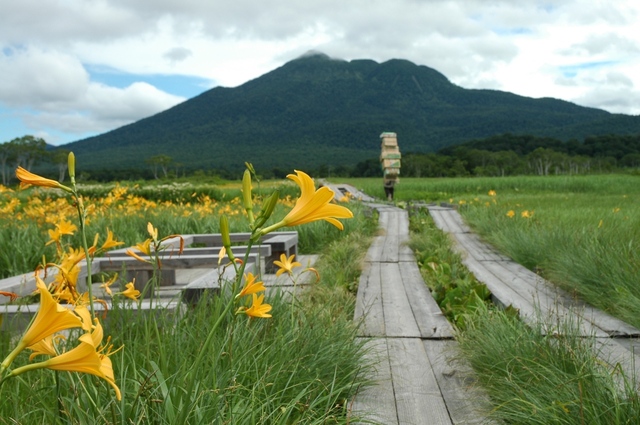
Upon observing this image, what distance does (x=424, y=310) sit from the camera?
11.6 ft

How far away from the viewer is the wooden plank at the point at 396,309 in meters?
3.09

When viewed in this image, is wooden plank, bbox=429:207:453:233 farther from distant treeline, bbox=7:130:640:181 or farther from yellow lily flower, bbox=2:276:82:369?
distant treeline, bbox=7:130:640:181

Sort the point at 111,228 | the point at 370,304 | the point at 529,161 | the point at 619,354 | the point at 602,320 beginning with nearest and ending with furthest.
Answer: the point at 619,354 → the point at 602,320 → the point at 370,304 → the point at 111,228 → the point at 529,161

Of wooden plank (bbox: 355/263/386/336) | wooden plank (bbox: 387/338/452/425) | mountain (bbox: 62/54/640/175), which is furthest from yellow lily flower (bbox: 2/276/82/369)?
mountain (bbox: 62/54/640/175)

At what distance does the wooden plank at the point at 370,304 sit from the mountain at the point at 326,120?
221 ft

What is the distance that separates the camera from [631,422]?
167cm

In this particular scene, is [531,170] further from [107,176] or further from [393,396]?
[393,396]

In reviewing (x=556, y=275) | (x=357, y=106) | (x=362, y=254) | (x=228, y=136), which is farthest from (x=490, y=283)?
(x=357, y=106)

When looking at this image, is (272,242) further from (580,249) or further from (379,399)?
(379,399)

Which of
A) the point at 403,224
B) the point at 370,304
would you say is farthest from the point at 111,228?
the point at 403,224

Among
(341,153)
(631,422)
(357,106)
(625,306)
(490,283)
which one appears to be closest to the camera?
(631,422)

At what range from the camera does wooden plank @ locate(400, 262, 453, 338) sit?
307 cm

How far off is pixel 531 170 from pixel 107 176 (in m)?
43.6

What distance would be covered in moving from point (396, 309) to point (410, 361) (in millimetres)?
963
